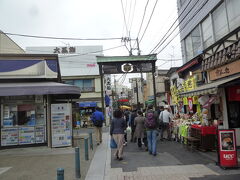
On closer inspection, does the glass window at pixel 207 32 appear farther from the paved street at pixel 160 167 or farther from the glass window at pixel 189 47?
the paved street at pixel 160 167

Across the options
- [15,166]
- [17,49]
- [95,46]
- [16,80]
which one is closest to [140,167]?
[15,166]

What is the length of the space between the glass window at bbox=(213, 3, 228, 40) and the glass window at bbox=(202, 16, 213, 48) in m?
0.53

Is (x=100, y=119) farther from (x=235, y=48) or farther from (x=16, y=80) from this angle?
(x=235, y=48)

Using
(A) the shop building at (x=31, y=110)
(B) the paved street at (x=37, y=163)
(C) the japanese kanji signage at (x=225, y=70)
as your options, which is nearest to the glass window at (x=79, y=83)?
(A) the shop building at (x=31, y=110)

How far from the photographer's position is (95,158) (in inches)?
314

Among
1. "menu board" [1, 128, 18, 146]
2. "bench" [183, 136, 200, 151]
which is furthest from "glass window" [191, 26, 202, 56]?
"menu board" [1, 128, 18, 146]

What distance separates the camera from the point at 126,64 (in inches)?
632

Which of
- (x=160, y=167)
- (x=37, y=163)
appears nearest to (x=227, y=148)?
(x=160, y=167)

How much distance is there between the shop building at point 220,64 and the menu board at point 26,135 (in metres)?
7.73

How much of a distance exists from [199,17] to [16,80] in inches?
418

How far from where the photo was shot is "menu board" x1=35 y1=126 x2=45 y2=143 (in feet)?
34.0

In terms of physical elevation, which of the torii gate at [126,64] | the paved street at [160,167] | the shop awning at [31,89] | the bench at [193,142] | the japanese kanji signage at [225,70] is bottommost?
the paved street at [160,167]

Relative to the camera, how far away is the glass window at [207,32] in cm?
1148

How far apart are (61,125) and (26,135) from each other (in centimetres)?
181
